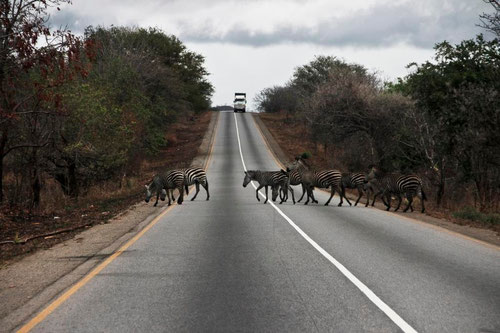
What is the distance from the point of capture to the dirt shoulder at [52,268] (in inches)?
263

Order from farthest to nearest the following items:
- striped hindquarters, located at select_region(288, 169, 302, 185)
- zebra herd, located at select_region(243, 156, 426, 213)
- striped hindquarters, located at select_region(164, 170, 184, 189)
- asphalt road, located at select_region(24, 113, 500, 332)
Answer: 1. striped hindquarters, located at select_region(288, 169, 302, 185)
2. striped hindquarters, located at select_region(164, 170, 184, 189)
3. zebra herd, located at select_region(243, 156, 426, 213)
4. asphalt road, located at select_region(24, 113, 500, 332)

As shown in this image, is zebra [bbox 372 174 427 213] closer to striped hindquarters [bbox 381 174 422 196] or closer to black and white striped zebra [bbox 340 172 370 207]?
striped hindquarters [bbox 381 174 422 196]

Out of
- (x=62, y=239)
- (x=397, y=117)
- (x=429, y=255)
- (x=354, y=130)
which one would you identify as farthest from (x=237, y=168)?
(x=429, y=255)

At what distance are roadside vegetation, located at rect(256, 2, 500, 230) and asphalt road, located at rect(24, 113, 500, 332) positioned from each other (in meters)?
5.96

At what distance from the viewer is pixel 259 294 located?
273 inches

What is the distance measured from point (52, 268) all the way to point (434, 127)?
25.2 m

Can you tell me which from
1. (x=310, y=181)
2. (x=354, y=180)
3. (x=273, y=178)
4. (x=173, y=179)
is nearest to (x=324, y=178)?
(x=310, y=181)

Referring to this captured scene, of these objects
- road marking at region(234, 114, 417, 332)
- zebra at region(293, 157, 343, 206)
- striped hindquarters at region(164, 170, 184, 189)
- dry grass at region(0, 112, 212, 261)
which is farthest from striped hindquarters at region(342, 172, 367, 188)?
dry grass at region(0, 112, 212, 261)

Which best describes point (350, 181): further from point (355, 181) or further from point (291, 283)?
Result: point (291, 283)

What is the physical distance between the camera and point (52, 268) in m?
9.20

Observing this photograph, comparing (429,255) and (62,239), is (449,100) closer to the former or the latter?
(429,255)

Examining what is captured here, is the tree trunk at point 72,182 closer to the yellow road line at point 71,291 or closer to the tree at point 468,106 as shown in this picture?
the yellow road line at point 71,291

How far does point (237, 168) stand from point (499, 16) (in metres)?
30.2

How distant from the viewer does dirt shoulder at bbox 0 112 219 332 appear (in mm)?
6691
